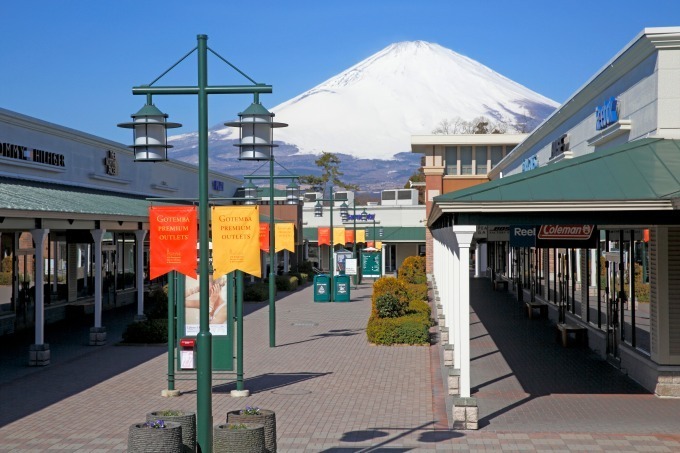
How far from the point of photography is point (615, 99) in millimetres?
20328

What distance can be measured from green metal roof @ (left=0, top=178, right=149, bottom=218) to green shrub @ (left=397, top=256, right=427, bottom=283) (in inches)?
703

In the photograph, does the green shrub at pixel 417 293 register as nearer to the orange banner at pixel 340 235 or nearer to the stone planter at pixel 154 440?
the orange banner at pixel 340 235

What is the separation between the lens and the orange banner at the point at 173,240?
17.0m

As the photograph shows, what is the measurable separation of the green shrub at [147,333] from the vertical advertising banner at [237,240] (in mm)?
9024

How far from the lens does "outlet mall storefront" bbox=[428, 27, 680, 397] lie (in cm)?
1487

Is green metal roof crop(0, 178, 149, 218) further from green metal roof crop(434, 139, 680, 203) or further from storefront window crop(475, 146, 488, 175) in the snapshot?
storefront window crop(475, 146, 488, 175)

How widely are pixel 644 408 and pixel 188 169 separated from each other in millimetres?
38855

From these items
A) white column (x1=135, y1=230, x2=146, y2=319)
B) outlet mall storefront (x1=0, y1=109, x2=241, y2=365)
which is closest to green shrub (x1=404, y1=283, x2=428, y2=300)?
white column (x1=135, y1=230, x2=146, y2=319)

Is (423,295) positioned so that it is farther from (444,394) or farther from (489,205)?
(489,205)

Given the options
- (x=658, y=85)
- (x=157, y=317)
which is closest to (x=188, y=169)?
(x=157, y=317)

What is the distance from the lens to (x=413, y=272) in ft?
170

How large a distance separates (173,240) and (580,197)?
24.2ft

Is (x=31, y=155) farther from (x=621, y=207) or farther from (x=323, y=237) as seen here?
(x=323, y=237)

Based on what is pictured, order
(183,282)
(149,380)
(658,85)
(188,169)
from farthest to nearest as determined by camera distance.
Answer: (188,169), (149,380), (183,282), (658,85)
